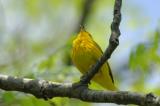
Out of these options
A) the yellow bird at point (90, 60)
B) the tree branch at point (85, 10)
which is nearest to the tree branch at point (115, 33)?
the yellow bird at point (90, 60)

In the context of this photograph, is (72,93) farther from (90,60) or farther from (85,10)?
(85,10)

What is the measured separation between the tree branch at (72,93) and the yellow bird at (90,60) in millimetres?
A: 890

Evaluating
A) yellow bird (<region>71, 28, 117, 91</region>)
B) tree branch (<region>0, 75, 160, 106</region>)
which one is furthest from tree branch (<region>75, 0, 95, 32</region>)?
tree branch (<region>0, 75, 160, 106</region>)

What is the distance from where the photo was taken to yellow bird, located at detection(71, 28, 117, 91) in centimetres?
509

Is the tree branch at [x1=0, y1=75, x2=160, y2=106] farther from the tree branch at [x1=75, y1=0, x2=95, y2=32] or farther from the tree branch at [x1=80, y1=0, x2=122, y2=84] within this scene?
the tree branch at [x1=75, y1=0, x2=95, y2=32]

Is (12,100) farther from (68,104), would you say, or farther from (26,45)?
(26,45)

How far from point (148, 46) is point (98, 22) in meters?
9.13

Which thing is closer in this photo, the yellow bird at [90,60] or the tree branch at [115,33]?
the tree branch at [115,33]

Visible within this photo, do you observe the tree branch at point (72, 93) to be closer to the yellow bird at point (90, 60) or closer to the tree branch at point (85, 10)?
the yellow bird at point (90, 60)

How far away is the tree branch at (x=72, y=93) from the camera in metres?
3.57

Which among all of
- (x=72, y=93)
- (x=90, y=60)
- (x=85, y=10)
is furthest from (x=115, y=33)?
(x=85, y=10)

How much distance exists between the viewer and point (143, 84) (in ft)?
32.2

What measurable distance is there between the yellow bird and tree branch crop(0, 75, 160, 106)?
0.89 m

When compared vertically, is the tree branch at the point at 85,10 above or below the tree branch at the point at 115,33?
above
